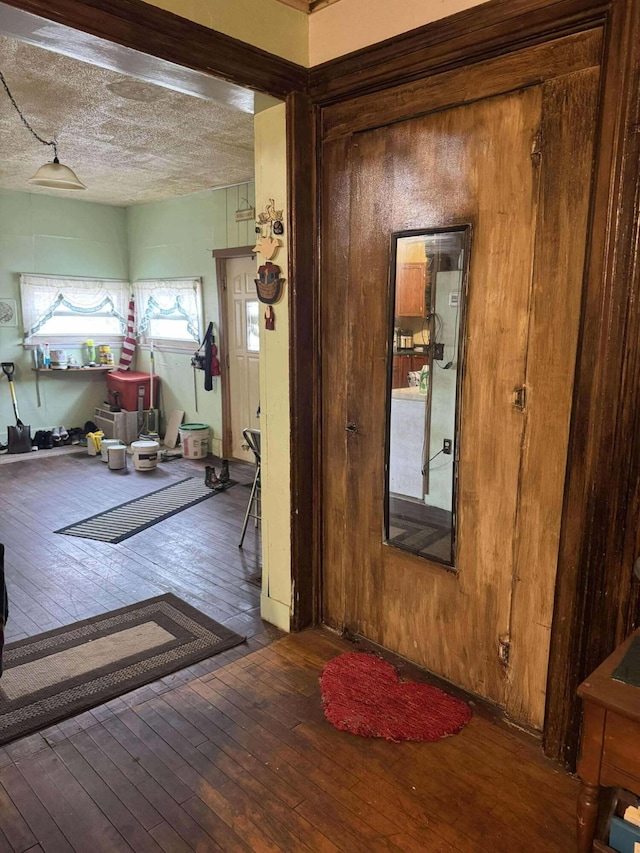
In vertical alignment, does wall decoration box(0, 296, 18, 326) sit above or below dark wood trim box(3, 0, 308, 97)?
below

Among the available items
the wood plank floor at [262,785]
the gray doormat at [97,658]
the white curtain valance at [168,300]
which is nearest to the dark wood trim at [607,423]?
the wood plank floor at [262,785]

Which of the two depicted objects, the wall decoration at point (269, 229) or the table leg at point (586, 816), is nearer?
the table leg at point (586, 816)

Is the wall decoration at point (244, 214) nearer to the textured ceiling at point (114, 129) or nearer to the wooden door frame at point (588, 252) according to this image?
the textured ceiling at point (114, 129)

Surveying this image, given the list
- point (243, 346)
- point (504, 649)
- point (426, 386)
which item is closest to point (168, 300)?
point (243, 346)

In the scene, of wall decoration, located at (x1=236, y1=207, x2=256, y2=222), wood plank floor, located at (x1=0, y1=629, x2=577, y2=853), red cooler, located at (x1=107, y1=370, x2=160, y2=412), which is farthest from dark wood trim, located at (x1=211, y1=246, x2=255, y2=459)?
wood plank floor, located at (x1=0, y1=629, x2=577, y2=853)

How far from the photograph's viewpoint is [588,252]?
179cm

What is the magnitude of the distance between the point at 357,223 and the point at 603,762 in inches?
80.9

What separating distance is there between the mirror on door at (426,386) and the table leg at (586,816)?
0.99 metres

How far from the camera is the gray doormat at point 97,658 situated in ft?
7.60

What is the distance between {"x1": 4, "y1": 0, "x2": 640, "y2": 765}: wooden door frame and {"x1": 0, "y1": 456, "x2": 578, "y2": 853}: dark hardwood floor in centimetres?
30

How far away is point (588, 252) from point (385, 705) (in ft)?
5.86

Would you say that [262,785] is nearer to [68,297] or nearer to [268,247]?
[268,247]

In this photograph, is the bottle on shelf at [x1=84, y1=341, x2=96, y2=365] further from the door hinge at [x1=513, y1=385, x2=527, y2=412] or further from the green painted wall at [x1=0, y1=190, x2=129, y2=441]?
the door hinge at [x1=513, y1=385, x2=527, y2=412]

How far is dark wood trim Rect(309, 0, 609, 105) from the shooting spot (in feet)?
5.90
